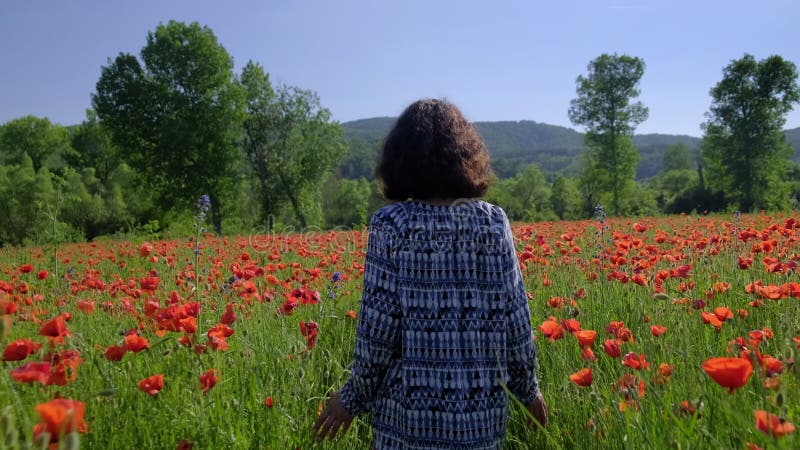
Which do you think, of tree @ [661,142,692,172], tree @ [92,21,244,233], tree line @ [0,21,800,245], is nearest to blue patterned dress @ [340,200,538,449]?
tree line @ [0,21,800,245]

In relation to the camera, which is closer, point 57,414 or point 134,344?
point 57,414

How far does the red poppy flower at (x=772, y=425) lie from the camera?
1086 millimetres

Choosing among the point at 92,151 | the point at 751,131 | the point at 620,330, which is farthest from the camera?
the point at 92,151

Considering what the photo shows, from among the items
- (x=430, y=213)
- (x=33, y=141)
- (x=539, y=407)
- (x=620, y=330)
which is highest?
(x=33, y=141)

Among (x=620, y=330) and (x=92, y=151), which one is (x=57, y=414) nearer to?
(x=620, y=330)

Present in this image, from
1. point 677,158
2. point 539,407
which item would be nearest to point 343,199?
point 677,158

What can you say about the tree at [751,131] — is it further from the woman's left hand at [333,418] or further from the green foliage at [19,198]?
the green foliage at [19,198]

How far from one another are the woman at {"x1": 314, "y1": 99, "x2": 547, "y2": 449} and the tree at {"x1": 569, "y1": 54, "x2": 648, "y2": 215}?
33.6m

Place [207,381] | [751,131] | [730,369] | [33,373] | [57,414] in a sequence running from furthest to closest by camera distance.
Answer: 1. [751,131]
2. [207,381]
3. [33,373]
4. [730,369]
5. [57,414]

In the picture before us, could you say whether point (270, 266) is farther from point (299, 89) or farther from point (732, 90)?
point (732, 90)

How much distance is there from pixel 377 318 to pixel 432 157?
1.90 ft

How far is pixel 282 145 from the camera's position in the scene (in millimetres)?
30203

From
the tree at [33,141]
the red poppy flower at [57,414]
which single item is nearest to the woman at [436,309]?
the red poppy flower at [57,414]

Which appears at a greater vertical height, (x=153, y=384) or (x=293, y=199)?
(x=153, y=384)
